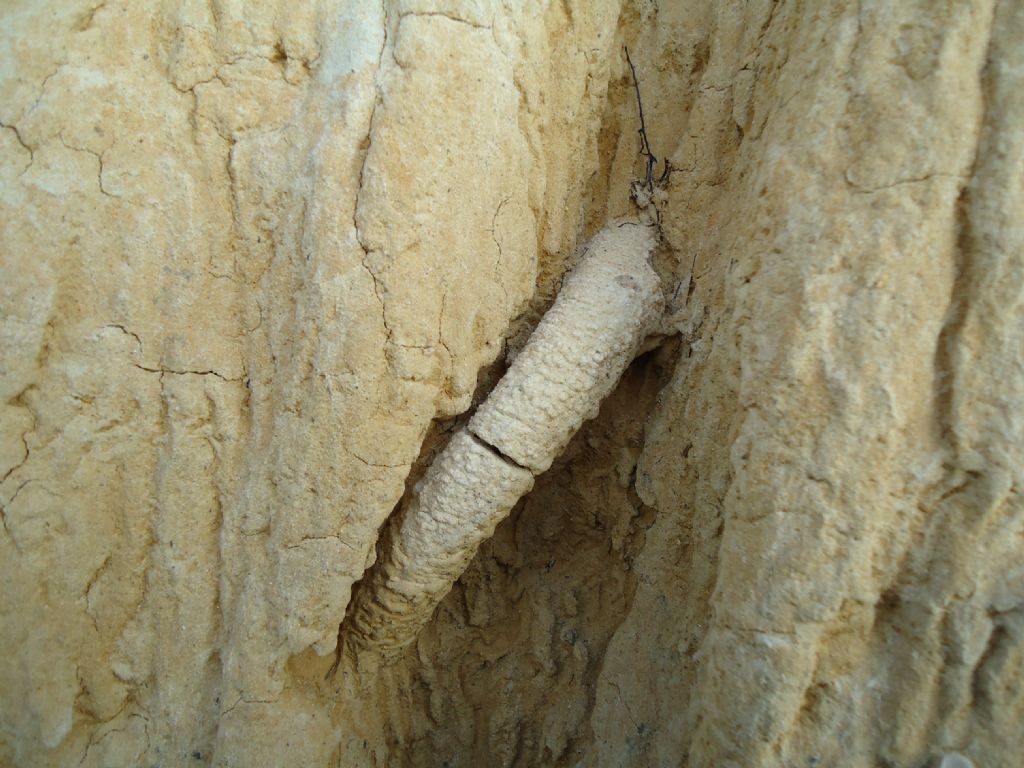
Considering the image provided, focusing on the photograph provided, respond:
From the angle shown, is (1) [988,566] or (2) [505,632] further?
(2) [505,632]

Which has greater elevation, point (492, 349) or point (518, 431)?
point (492, 349)

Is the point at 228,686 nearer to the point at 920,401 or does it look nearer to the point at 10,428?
the point at 10,428

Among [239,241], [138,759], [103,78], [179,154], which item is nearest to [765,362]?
[239,241]

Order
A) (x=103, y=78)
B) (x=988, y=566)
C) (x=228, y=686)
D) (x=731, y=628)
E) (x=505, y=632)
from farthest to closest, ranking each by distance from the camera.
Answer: (x=505, y=632) → (x=228, y=686) → (x=103, y=78) → (x=731, y=628) → (x=988, y=566)

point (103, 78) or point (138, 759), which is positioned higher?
point (103, 78)

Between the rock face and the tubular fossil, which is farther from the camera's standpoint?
the tubular fossil
